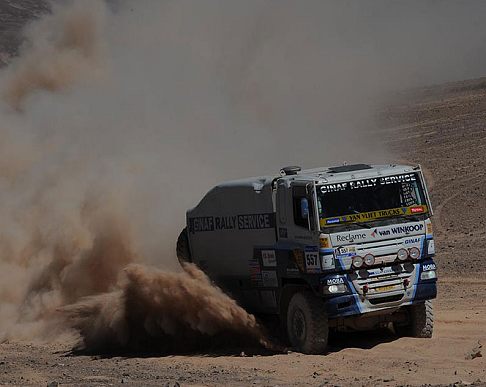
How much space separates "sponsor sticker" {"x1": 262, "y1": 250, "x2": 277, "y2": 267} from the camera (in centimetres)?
1490

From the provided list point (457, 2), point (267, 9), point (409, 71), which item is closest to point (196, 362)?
point (267, 9)

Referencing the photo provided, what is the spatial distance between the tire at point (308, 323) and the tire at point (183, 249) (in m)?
2.92

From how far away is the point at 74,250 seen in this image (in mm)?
19219

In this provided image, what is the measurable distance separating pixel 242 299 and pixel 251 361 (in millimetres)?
1897

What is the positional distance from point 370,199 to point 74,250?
696 centimetres

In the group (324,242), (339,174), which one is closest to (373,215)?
(339,174)

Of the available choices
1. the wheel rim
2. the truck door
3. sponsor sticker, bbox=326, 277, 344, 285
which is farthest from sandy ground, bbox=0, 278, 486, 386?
the truck door

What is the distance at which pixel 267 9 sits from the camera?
31.1 metres

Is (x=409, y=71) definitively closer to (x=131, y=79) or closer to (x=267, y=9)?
(x=267, y=9)

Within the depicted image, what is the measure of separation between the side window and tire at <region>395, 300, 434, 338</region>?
6.65ft

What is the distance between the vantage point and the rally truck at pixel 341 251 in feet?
45.4

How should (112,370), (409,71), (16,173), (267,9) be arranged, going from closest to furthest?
(112,370) < (16,173) < (267,9) < (409,71)

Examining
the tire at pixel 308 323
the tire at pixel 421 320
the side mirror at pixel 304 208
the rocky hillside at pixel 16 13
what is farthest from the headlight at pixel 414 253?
→ the rocky hillside at pixel 16 13

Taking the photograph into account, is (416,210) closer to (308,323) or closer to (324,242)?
(324,242)
